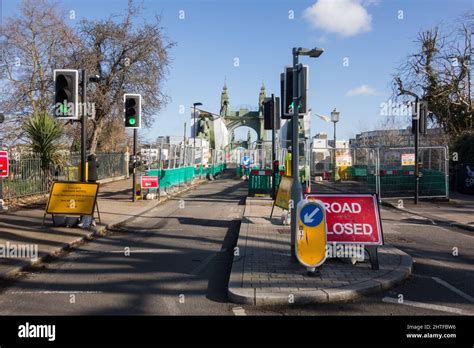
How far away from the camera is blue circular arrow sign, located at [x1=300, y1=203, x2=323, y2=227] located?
6691mm

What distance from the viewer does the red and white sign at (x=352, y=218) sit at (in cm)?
721

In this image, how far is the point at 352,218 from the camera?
24.1 ft

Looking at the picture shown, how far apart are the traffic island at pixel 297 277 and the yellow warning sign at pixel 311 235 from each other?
286 millimetres

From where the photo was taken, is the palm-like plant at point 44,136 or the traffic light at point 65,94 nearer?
the traffic light at point 65,94

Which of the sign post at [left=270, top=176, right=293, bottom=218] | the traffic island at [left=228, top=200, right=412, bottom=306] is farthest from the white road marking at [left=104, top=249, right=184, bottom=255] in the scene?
the sign post at [left=270, top=176, right=293, bottom=218]

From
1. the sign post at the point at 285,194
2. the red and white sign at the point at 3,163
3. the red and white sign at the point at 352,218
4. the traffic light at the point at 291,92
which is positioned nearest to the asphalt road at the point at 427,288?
the red and white sign at the point at 352,218

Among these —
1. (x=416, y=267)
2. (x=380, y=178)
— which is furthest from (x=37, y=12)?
Result: (x=416, y=267)

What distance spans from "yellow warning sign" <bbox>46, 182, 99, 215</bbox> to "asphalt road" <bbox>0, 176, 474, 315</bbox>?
98 cm

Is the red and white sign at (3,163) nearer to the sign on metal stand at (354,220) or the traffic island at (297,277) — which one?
the traffic island at (297,277)

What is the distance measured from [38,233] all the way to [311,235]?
22.2 ft

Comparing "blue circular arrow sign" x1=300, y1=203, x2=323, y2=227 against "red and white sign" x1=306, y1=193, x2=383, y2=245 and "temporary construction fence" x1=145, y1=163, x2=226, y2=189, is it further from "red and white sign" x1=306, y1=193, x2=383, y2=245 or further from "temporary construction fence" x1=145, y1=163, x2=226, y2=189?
"temporary construction fence" x1=145, y1=163, x2=226, y2=189

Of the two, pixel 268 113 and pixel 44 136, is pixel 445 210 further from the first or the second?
pixel 44 136

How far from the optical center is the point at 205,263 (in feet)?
26.7

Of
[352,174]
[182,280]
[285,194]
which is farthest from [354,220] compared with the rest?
[352,174]
